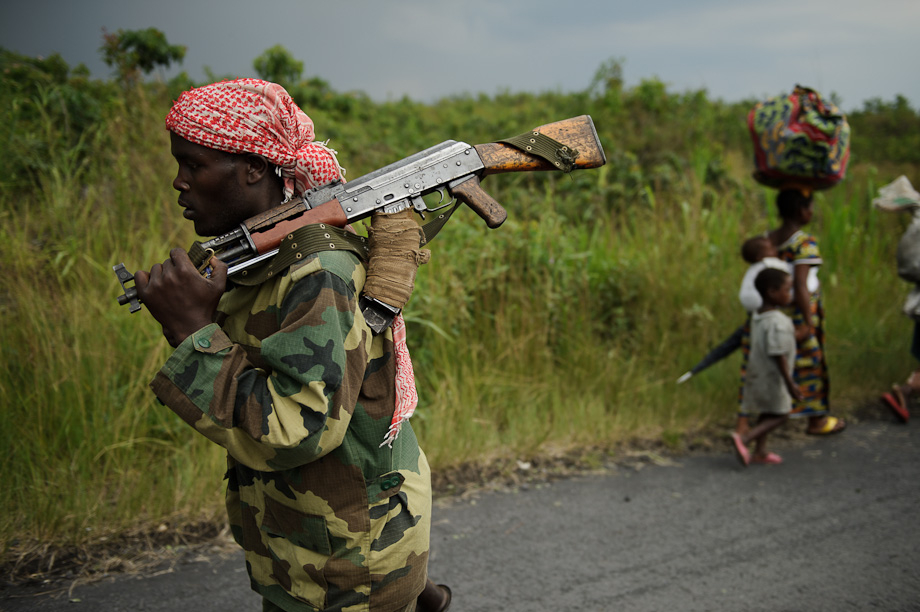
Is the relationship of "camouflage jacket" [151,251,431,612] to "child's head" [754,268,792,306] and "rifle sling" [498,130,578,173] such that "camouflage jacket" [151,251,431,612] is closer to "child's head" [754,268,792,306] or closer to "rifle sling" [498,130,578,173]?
"rifle sling" [498,130,578,173]

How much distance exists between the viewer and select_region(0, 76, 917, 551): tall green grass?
309 centimetres

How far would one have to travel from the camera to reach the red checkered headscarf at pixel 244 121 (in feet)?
4.92

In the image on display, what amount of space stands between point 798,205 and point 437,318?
240 centimetres

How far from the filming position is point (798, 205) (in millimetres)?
4250

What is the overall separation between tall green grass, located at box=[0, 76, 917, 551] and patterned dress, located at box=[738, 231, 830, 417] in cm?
50

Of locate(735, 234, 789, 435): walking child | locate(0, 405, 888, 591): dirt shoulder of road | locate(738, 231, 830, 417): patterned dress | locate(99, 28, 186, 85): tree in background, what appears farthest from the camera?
locate(99, 28, 186, 85): tree in background

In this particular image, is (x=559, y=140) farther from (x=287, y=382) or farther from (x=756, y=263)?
(x=756, y=263)

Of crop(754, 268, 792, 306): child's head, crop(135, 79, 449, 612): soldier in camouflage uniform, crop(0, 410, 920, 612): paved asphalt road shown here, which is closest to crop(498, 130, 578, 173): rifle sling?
crop(135, 79, 449, 612): soldier in camouflage uniform

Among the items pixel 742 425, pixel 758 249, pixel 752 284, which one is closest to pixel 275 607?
pixel 742 425

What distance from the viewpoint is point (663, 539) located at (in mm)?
3148

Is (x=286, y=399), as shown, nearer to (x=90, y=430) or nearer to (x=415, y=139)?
(x=90, y=430)

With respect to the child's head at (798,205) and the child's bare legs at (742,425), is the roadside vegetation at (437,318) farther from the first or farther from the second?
the child's head at (798,205)

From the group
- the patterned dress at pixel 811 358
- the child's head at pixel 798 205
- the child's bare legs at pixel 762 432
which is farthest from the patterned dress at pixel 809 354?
the child's bare legs at pixel 762 432

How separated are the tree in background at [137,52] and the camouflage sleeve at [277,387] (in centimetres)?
444
